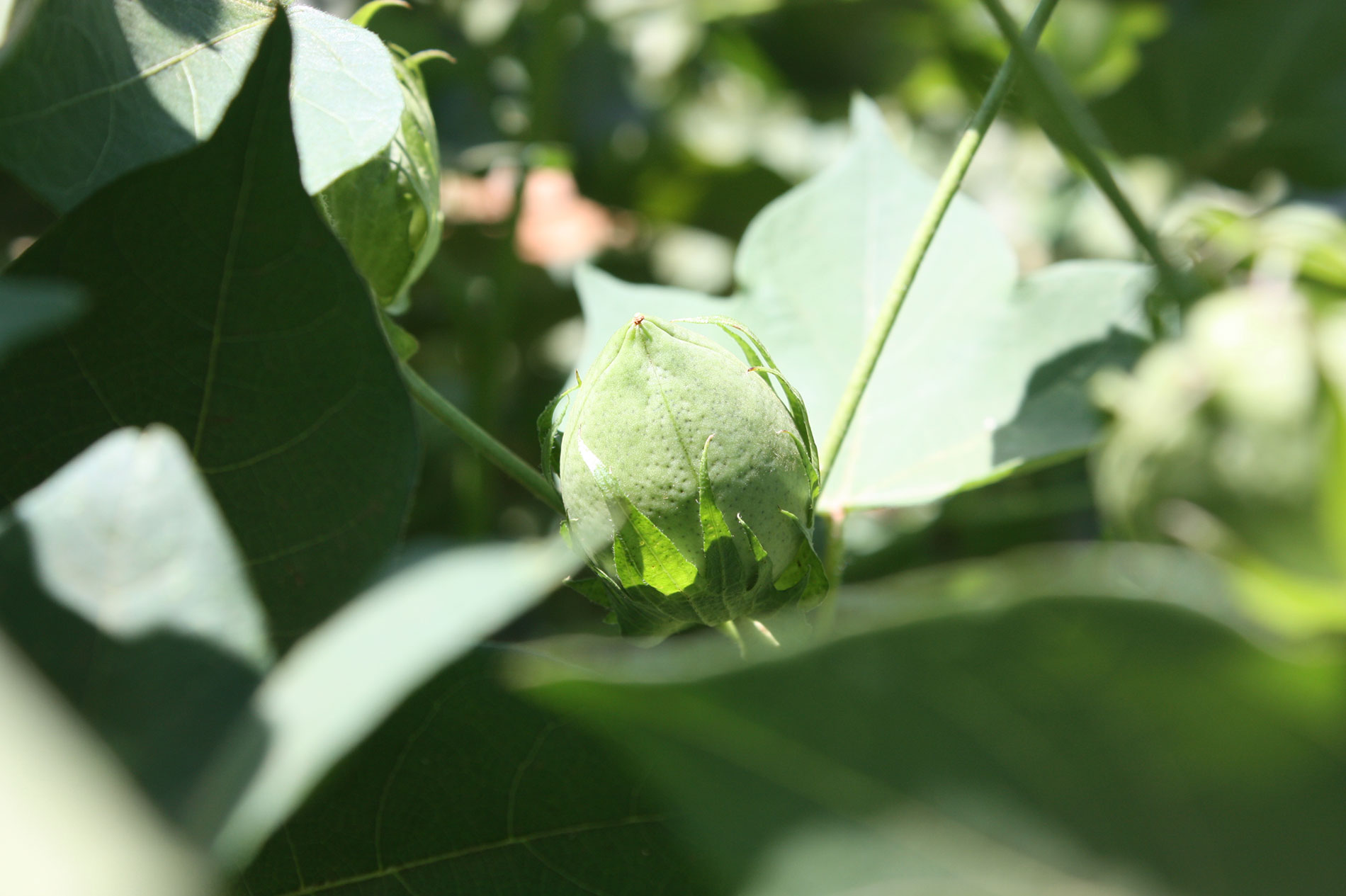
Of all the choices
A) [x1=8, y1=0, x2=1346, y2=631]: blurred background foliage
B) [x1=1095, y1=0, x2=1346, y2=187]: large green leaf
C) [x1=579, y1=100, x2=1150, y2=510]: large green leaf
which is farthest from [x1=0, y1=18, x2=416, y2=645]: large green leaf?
[x1=1095, y1=0, x2=1346, y2=187]: large green leaf

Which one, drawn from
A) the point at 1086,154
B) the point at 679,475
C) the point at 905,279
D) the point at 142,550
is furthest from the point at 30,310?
the point at 1086,154

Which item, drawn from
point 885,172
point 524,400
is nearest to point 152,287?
point 885,172

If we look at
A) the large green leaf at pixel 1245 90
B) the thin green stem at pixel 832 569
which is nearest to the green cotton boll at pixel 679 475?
the thin green stem at pixel 832 569

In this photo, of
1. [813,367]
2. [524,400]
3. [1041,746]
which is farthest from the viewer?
[524,400]

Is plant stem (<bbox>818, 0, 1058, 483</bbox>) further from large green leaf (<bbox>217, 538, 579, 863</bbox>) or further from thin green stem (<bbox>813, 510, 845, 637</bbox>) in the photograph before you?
large green leaf (<bbox>217, 538, 579, 863</bbox>)

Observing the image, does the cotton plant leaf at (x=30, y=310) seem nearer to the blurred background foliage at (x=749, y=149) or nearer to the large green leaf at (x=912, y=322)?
the large green leaf at (x=912, y=322)

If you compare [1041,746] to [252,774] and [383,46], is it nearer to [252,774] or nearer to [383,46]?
[252,774]

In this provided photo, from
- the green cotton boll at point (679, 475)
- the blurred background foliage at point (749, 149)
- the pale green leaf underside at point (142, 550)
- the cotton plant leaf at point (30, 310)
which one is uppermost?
the cotton plant leaf at point (30, 310)
